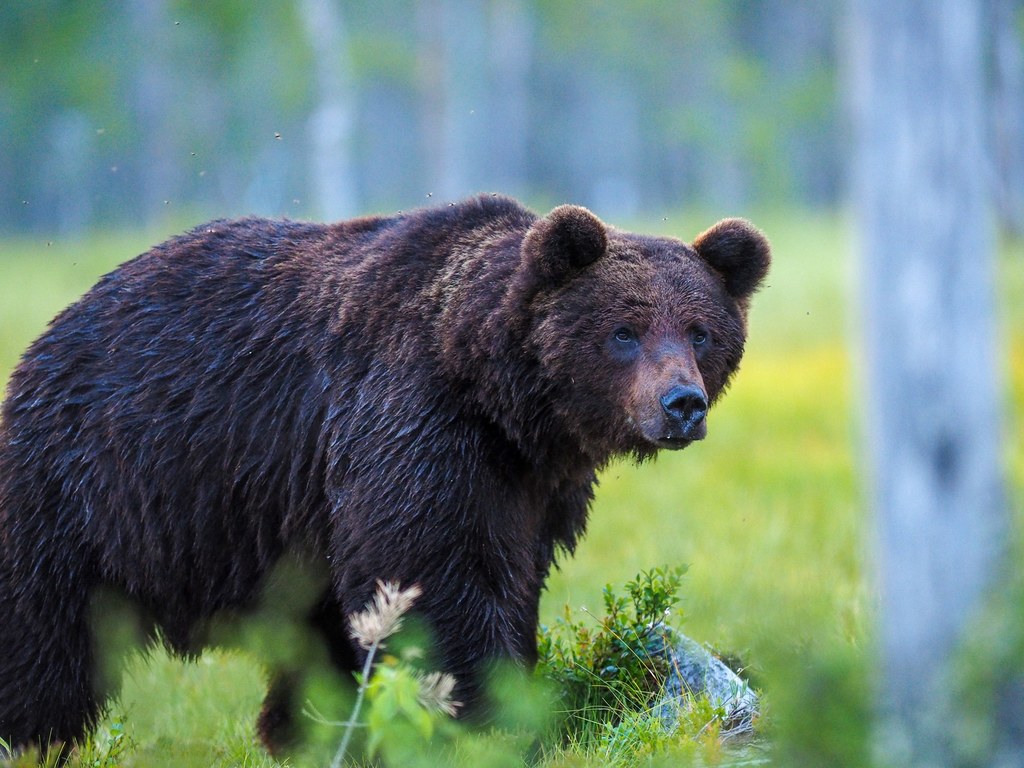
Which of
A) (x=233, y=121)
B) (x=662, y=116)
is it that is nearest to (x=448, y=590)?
(x=233, y=121)

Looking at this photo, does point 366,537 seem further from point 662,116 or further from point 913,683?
point 662,116

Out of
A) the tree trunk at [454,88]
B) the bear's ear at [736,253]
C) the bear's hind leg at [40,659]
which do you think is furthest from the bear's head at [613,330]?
the tree trunk at [454,88]

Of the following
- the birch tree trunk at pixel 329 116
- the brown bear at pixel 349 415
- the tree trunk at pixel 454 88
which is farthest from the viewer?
the tree trunk at pixel 454 88

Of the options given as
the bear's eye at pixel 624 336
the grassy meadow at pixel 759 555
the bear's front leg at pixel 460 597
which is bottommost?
the grassy meadow at pixel 759 555

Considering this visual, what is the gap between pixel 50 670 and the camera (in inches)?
204

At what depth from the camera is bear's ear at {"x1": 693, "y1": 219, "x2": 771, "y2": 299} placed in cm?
523

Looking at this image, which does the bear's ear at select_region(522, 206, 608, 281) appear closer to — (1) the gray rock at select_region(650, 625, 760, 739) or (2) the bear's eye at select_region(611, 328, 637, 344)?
(2) the bear's eye at select_region(611, 328, 637, 344)

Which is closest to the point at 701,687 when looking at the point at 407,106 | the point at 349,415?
the point at 349,415

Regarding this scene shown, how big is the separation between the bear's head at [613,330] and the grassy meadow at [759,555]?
43cm

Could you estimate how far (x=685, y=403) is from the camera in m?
4.63

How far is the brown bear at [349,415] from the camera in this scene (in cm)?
476

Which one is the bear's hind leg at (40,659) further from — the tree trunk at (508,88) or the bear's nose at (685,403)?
the tree trunk at (508,88)

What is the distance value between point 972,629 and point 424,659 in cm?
188

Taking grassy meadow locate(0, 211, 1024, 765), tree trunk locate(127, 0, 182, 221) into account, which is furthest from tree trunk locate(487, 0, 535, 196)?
grassy meadow locate(0, 211, 1024, 765)
